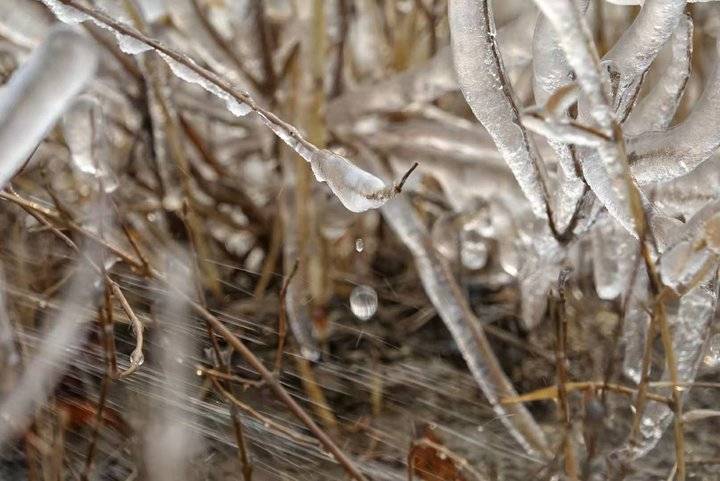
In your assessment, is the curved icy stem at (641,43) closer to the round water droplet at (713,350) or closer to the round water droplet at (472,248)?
the round water droplet at (713,350)

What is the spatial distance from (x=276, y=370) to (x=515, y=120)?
1.46ft

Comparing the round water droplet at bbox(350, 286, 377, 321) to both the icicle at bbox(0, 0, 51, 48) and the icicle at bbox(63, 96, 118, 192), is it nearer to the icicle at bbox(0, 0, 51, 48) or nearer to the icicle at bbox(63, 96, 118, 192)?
the icicle at bbox(63, 96, 118, 192)

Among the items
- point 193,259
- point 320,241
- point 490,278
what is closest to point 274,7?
point 320,241

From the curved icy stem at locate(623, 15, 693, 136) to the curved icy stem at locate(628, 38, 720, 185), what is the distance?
0.19 feet

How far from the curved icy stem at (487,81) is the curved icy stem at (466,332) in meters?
0.45

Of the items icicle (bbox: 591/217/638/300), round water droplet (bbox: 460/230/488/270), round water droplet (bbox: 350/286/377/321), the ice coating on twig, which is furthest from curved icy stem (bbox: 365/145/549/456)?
the ice coating on twig

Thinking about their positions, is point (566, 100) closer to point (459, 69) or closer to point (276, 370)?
point (459, 69)

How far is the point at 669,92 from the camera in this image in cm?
109

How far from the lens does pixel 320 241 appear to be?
182 centimetres

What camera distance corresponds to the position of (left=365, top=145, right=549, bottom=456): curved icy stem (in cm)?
134

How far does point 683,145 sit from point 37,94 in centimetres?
74

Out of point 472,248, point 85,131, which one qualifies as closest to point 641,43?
point 85,131

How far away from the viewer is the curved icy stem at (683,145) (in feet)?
3.18

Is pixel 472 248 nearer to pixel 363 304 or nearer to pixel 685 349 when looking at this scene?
pixel 363 304
